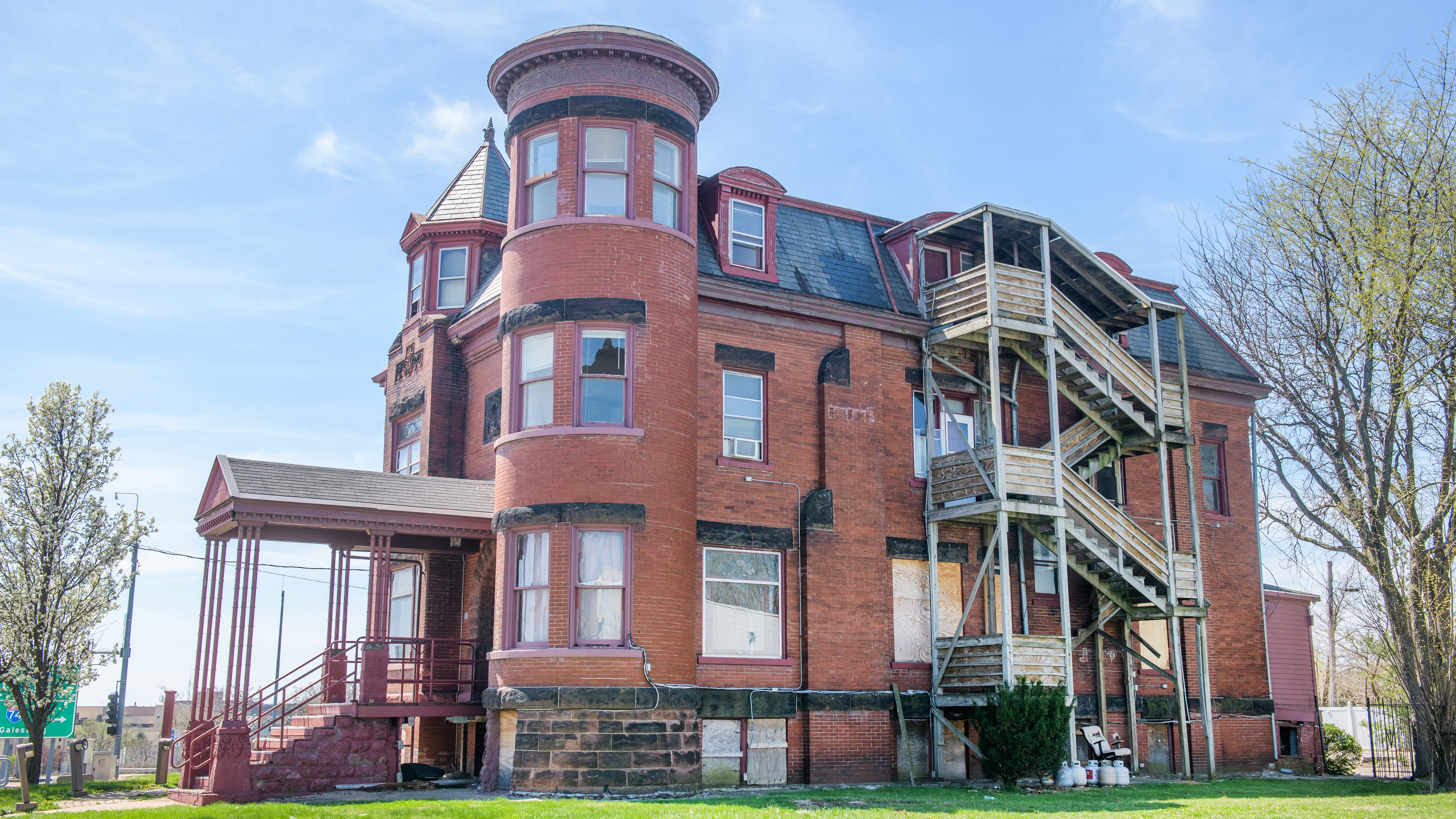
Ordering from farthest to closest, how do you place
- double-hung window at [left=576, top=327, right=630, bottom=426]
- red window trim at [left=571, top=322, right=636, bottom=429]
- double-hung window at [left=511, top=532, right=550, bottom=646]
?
double-hung window at [left=576, top=327, right=630, bottom=426] < red window trim at [left=571, top=322, right=636, bottom=429] < double-hung window at [left=511, top=532, right=550, bottom=646]

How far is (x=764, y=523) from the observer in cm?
2147

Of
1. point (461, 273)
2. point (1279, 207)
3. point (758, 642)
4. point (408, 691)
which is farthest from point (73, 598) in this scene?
point (1279, 207)

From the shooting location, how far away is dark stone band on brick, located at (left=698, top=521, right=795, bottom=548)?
20.8 meters

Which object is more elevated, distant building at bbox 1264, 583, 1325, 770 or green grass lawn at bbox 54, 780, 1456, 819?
distant building at bbox 1264, 583, 1325, 770

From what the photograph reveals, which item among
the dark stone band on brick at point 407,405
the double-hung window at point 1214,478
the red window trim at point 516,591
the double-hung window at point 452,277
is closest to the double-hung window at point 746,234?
the red window trim at point 516,591

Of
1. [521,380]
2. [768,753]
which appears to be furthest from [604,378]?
[768,753]

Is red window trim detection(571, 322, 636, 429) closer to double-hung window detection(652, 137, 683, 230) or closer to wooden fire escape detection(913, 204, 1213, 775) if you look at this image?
double-hung window detection(652, 137, 683, 230)

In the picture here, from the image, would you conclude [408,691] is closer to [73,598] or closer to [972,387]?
[73,598]

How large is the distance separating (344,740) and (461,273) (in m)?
11.3

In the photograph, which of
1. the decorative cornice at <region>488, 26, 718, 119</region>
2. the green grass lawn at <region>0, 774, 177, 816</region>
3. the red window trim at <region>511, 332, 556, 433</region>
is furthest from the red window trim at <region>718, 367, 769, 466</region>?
the green grass lawn at <region>0, 774, 177, 816</region>

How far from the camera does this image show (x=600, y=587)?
62.4ft

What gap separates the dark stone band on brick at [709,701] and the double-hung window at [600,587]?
2.75ft

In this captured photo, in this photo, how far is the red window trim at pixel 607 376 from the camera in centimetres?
1966

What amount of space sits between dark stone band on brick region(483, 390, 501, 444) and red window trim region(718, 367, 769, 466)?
446cm
